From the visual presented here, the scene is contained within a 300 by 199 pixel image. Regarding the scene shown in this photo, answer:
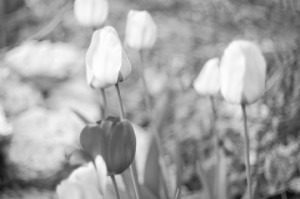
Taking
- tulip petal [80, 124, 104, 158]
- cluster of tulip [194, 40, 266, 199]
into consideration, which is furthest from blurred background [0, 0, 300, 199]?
tulip petal [80, 124, 104, 158]

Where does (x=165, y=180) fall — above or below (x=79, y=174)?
below

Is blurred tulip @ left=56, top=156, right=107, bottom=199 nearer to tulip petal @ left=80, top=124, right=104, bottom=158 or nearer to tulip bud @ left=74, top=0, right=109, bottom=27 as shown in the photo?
tulip petal @ left=80, top=124, right=104, bottom=158

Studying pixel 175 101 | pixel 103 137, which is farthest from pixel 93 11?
pixel 175 101

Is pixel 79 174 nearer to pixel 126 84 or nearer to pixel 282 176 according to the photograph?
pixel 282 176

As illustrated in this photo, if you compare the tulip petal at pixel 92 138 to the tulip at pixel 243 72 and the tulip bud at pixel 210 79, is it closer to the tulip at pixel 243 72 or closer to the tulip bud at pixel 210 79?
the tulip at pixel 243 72

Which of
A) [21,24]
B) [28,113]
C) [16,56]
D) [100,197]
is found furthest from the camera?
[21,24]

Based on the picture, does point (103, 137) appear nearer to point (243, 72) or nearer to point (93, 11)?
point (243, 72)

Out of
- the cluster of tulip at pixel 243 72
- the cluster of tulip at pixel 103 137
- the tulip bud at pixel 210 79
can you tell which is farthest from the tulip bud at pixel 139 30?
the cluster of tulip at pixel 243 72

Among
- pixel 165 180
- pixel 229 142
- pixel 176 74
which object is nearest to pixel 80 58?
pixel 176 74
